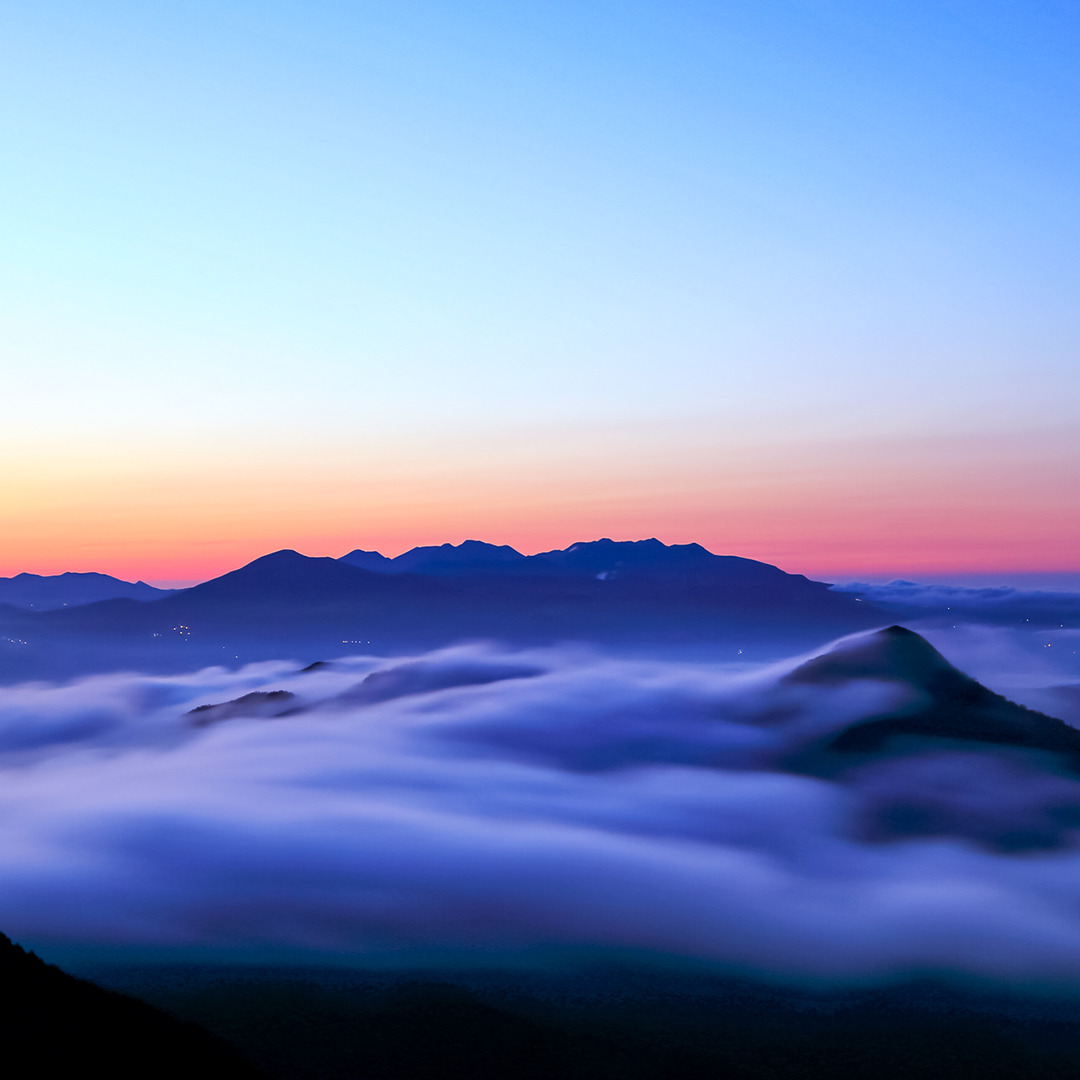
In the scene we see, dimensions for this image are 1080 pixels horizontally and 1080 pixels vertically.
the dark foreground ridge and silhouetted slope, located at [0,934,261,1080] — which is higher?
silhouetted slope, located at [0,934,261,1080]

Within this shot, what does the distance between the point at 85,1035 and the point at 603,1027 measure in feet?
212

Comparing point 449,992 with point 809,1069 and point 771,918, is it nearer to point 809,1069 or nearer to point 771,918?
point 809,1069

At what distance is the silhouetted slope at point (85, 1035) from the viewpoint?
54156 mm

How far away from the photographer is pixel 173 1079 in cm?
5938

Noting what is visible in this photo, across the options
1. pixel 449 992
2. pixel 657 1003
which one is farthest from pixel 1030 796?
pixel 449 992

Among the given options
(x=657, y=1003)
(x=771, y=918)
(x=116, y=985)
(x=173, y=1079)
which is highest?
(x=173, y=1079)

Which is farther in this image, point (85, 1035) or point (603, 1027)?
point (603, 1027)

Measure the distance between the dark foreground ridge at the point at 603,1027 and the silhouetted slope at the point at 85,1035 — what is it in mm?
19485

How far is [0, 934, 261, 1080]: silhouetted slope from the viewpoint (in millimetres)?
54156

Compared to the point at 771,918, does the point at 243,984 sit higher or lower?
higher

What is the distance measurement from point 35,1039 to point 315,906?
113406 mm

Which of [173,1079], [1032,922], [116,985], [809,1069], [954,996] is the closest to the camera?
[173,1079]

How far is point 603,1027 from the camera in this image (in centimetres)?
10531

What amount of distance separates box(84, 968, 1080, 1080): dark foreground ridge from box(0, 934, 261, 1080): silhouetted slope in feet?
63.9
